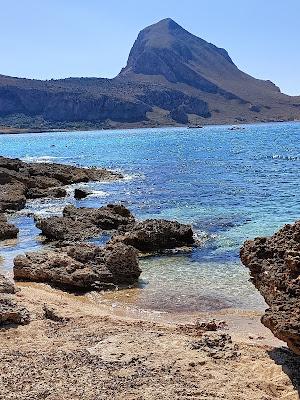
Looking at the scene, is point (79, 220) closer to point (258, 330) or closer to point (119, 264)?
point (119, 264)

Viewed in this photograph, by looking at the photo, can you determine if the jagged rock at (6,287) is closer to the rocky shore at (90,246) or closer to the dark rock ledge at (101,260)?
the rocky shore at (90,246)

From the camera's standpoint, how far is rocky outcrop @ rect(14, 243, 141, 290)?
53.8 ft

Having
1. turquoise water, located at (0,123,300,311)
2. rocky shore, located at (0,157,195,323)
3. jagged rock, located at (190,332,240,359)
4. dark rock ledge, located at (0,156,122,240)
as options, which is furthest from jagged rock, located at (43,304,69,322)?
dark rock ledge, located at (0,156,122,240)

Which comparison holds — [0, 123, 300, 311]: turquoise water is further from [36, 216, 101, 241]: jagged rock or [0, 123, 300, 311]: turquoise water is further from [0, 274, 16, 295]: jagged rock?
[0, 274, 16, 295]: jagged rock

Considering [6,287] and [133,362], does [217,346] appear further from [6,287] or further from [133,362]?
[6,287]

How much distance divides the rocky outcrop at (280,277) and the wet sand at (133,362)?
2.99ft

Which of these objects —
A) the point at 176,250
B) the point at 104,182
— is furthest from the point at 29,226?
the point at 104,182

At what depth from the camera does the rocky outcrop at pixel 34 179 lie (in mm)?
35088

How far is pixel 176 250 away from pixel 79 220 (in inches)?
238

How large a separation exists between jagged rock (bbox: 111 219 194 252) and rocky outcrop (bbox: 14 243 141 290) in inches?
128

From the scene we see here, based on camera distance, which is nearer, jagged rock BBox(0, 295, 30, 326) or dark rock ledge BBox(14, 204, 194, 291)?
jagged rock BBox(0, 295, 30, 326)

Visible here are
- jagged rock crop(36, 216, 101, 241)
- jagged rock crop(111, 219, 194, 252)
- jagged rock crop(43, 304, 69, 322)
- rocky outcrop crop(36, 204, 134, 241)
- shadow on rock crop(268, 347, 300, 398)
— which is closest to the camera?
shadow on rock crop(268, 347, 300, 398)

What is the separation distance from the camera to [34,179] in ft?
143

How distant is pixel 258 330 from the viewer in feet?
41.7
